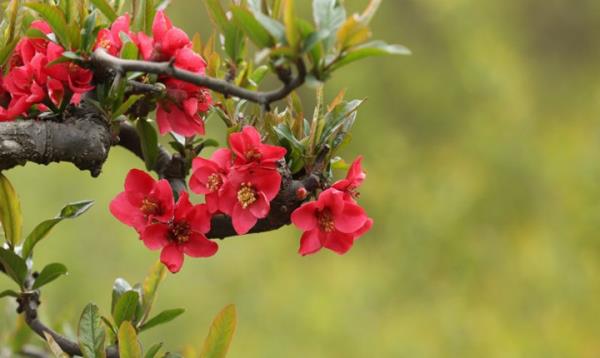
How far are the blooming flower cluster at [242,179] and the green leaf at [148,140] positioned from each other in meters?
0.12

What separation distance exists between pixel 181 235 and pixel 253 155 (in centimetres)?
10

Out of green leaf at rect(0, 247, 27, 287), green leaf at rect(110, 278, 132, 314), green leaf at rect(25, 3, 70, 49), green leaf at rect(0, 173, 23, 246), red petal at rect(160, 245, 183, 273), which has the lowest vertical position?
green leaf at rect(0, 247, 27, 287)

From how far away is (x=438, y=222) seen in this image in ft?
24.5

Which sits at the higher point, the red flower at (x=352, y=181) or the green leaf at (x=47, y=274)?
the red flower at (x=352, y=181)

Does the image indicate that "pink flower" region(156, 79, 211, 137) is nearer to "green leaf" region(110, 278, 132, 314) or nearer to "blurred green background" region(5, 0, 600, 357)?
"green leaf" region(110, 278, 132, 314)

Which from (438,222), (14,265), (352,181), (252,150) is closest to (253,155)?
(252,150)

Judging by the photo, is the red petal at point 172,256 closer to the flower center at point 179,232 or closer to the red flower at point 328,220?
the flower center at point 179,232

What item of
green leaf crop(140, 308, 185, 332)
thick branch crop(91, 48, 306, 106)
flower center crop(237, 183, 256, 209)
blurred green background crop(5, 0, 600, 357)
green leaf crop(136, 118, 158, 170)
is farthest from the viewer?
blurred green background crop(5, 0, 600, 357)

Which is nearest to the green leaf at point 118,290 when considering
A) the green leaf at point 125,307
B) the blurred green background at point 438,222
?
the green leaf at point 125,307

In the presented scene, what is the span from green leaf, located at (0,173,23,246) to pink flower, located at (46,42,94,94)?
20 cm

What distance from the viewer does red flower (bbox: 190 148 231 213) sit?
85 cm

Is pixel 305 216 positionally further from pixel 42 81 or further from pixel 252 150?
pixel 42 81

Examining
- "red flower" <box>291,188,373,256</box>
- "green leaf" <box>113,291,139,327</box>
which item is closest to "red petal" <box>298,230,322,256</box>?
"red flower" <box>291,188,373,256</box>

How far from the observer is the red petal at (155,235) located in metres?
0.88
